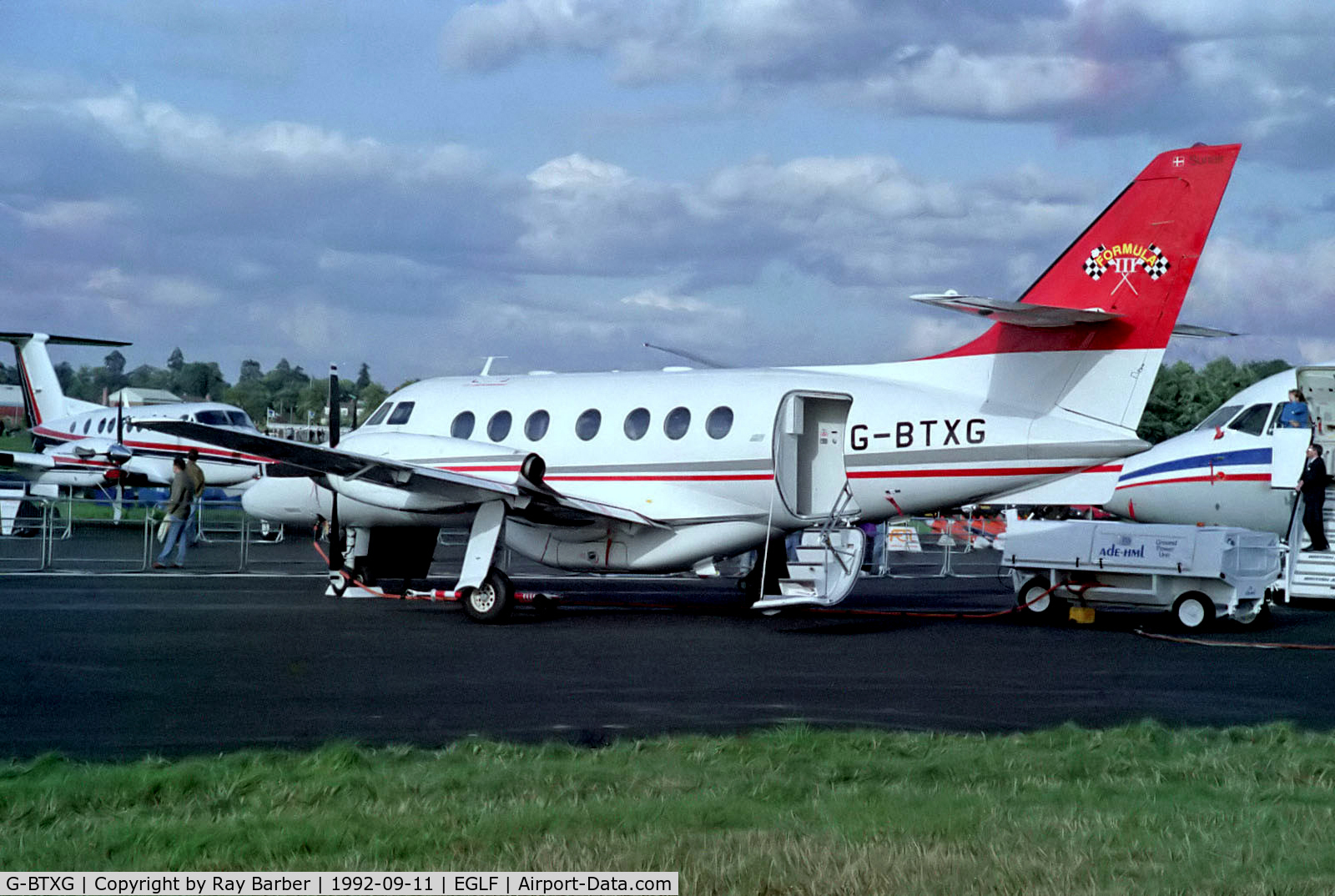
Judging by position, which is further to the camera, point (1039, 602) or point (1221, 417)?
point (1221, 417)

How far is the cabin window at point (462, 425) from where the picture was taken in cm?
1870

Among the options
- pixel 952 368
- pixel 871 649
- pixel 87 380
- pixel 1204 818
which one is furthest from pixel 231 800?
pixel 87 380

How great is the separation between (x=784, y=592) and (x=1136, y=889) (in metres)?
10.5

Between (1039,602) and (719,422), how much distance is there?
15.3 ft

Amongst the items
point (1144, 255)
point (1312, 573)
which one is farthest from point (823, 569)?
point (1312, 573)

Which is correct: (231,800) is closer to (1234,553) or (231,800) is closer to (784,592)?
(784,592)

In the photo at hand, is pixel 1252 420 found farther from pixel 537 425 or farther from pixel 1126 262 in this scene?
pixel 537 425

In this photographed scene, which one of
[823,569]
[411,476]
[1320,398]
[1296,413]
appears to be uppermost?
[1320,398]

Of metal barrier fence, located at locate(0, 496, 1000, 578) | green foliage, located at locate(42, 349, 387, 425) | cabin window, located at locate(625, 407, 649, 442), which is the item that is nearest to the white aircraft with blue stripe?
metal barrier fence, located at locate(0, 496, 1000, 578)

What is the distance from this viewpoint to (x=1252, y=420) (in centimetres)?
1989

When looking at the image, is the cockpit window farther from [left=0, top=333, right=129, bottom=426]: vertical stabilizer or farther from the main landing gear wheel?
[left=0, top=333, right=129, bottom=426]: vertical stabilizer

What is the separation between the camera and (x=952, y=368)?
626 inches

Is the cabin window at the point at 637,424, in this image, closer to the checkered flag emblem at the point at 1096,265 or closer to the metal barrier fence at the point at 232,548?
the checkered flag emblem at the point at 1096,265

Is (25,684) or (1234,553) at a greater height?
(1234,553)
